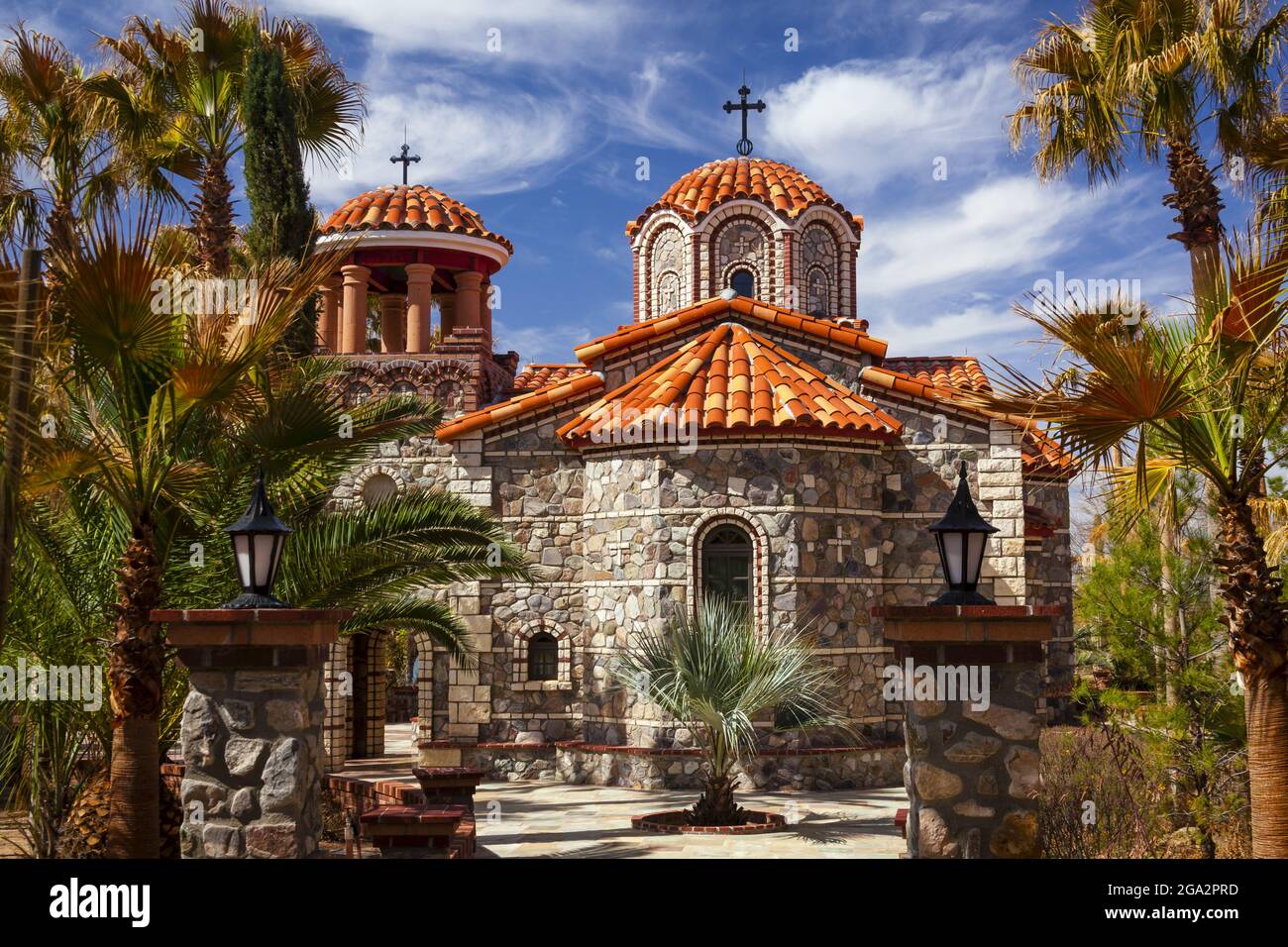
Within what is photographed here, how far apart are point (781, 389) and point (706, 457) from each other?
1.39 m

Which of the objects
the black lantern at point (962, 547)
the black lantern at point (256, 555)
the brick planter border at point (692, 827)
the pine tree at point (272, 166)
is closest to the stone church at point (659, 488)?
the brick planter border at point (692, 827)

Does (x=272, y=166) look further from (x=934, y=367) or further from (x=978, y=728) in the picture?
(x=934, y=367)

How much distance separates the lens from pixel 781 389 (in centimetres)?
1656

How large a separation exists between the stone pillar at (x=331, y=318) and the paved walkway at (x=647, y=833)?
819cm

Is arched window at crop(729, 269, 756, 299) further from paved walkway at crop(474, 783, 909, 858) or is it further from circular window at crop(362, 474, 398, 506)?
paved walkway at crop(474, 783, 909, 858)

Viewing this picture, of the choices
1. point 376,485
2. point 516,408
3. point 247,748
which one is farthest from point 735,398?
point 247,748

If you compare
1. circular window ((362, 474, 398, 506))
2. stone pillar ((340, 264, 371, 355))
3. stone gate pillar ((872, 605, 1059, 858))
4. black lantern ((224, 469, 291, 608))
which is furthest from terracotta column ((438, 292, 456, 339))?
stone gate pillar ((872, 605, 1059, 858))

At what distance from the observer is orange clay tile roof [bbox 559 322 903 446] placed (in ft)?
52.4

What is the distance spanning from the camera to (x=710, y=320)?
1869 centimetres

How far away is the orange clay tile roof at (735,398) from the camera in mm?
15977

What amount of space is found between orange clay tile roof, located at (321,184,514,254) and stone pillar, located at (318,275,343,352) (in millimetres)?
971

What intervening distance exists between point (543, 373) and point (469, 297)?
2.62 m

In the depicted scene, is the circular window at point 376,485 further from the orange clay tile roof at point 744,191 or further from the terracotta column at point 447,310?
the orange clay tile roof at point 744,191
